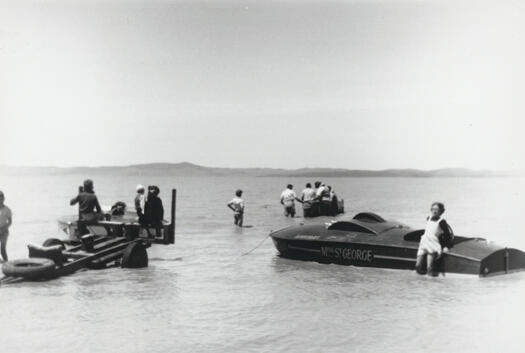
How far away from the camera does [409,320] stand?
9320 mm

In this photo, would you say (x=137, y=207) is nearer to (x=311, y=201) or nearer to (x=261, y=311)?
(x=261, y=311)

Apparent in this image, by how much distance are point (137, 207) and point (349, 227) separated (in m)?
5.95

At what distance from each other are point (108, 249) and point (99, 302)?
143 inches

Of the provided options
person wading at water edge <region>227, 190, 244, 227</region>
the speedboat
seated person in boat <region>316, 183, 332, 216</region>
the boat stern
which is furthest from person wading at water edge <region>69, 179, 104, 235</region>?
seated person in boat <region>316, 183, 332, 216</region>

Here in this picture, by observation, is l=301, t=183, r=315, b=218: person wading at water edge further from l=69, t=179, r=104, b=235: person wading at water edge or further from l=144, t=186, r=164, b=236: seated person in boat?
l=69, t=179, r=104, b=235: person wading at water edge

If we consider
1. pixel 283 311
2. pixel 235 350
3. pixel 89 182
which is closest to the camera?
pixel 235 350

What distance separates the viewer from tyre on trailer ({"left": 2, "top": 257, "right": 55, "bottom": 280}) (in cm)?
1188

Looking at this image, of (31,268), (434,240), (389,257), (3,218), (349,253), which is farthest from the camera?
(349,253)

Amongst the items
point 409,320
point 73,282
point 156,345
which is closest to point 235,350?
point 156,345

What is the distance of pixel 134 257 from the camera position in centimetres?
1417

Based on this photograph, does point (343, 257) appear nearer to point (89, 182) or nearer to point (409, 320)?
point (409, 320)

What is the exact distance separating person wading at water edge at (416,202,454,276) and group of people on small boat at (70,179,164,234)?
689cm

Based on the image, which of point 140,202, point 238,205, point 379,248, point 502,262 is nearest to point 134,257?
point 140,202

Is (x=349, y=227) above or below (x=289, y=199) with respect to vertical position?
below
